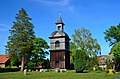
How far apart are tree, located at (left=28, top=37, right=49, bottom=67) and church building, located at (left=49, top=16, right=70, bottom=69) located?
6.12m

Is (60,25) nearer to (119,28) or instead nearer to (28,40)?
(28,40)

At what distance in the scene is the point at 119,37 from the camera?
2441 inches

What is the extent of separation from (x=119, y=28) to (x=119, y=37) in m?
2.84

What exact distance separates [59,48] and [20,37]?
1284cm

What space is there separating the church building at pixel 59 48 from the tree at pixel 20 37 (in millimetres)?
8001

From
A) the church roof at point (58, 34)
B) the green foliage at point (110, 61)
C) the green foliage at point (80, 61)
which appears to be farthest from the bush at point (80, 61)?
the church roof at point (58, 34)

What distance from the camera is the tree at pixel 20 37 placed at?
61678mm

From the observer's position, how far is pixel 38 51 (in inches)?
2923

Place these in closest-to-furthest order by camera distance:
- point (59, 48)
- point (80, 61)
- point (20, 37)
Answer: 1. point (80, 61)
2. point (20, 37)
3. point (59, 48)

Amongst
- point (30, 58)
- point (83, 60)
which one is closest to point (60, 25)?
point (30, 58)

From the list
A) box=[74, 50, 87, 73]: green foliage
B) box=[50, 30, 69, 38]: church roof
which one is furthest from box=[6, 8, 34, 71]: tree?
box=[74, 50, 87, 73]: green foliage

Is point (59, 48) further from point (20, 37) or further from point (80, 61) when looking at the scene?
point (80, 61)

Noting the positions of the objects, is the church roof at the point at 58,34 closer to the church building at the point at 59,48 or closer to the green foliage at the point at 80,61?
the church building at the point at 59,48

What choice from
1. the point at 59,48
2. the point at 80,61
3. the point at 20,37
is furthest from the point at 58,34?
the point at 80,61
